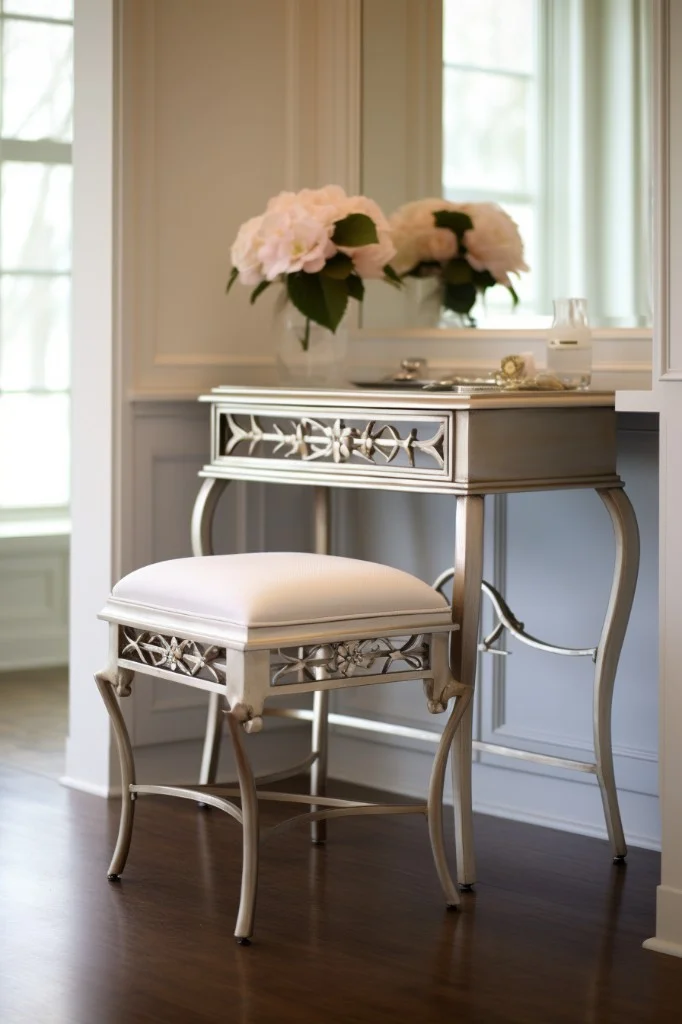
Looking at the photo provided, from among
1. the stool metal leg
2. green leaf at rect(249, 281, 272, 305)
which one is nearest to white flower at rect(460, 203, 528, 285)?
green leaf at rect(249, 281, 272, 305)

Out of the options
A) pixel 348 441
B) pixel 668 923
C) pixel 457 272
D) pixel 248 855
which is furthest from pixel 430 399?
pixel 668 923

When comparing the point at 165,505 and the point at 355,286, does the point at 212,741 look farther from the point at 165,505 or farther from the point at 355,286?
the point at 355,286

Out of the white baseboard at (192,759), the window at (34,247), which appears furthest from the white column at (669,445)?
the window at (34,247)

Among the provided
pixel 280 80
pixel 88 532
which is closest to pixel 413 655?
pixel 88 532

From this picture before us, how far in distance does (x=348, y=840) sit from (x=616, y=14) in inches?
70.1

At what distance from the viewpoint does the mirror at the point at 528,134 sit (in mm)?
3158

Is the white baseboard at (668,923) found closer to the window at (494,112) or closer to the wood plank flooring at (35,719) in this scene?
the window at (494,112)

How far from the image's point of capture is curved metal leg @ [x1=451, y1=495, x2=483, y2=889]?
111 inches

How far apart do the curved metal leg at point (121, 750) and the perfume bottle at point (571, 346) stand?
3.44 ft

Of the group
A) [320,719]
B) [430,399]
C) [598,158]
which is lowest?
[320,719]

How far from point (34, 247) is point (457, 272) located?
2.18 m

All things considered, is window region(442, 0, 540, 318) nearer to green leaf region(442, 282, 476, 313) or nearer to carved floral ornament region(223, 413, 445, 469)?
green leaf region(442, 282, 476, 313)

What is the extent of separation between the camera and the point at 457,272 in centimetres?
351

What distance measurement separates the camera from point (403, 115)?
3.64 m
